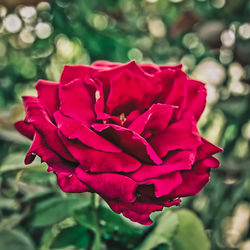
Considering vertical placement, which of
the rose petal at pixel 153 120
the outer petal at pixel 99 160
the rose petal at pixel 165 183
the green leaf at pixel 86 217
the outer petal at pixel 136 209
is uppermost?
the rose petal at pixel 153 120

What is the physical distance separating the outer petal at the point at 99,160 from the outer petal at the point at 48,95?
52 millimetres

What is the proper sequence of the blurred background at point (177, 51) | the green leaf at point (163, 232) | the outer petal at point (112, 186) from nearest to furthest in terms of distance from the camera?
the outer petal at point (112, 186)
the green leaf at point (163, 232)
the blurred background at point (177, 51)

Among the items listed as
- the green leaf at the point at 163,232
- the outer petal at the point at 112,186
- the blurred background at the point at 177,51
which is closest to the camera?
the outer petal at the point at 112,186

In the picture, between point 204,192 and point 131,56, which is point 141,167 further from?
point 131,56

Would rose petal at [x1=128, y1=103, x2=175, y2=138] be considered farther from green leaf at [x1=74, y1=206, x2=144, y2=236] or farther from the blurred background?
the blurred background

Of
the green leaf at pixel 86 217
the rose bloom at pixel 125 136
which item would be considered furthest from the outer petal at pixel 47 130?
the green leaf at pixel 86 217

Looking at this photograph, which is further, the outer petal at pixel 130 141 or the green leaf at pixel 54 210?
the green leaf at pixel 54 210

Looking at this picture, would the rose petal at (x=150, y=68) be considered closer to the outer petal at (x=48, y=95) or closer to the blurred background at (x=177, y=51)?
the outer petal at (x=48, y=95)

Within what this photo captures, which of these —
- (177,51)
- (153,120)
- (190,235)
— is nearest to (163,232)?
(190,235)

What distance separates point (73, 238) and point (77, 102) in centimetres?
17

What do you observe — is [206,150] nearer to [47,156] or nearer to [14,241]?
[47,156]

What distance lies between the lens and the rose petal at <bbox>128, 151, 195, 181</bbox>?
296 millimetres

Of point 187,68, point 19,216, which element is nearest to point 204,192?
point 187,68

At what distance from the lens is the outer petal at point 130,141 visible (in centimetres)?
30
